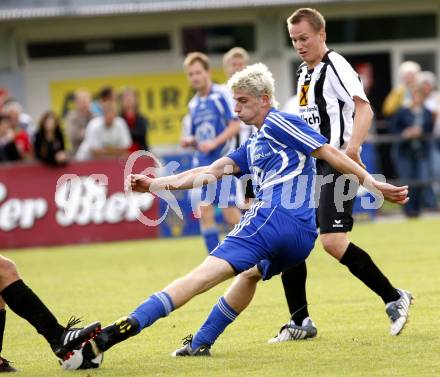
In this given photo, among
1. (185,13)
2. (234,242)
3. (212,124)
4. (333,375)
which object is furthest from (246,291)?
(185,13)

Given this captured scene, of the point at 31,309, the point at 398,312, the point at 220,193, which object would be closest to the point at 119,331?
the point at 31,309

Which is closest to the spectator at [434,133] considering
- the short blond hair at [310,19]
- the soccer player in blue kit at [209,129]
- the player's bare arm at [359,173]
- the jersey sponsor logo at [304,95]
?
the soccer player in blue kit at [209,129]

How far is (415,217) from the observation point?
1864 centimetres

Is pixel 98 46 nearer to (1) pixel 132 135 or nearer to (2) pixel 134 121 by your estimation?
(2) pixel 134 121

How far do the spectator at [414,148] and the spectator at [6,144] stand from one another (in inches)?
241

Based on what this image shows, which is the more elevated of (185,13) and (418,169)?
(185,13)

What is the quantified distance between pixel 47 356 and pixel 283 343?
1536 millimetres

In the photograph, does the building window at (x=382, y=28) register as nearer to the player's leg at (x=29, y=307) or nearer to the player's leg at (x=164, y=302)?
the player's leg at (x=29, y=307)

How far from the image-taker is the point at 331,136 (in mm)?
8094

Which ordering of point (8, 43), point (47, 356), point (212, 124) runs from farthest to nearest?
1. point (8, 43)
2. point (212, 124)
3. point (47, 356)

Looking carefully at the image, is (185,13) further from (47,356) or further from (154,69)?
(47,356)

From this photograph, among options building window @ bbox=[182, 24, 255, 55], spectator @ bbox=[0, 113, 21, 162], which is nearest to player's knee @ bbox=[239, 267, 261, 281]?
spectator @ bbox=[0, 113, 21, 162]

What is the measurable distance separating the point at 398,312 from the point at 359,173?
1350mm

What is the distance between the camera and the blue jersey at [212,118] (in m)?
12.6
